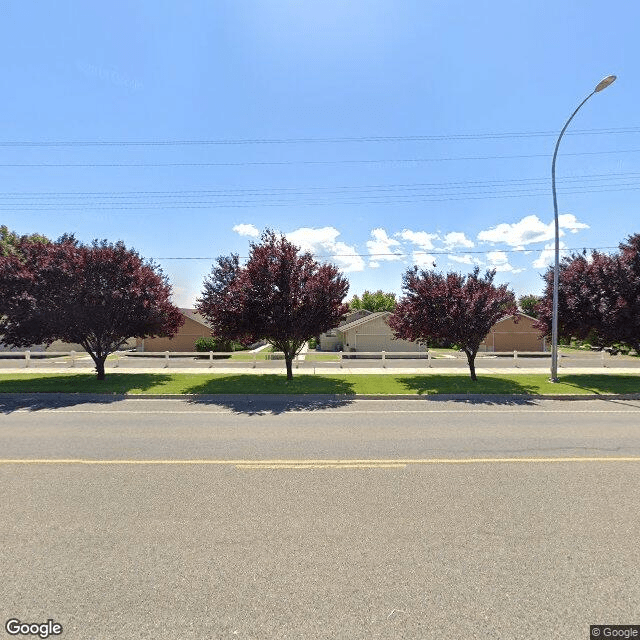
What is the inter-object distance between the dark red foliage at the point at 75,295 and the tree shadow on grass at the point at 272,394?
15.1 feet

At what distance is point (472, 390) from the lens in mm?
13438

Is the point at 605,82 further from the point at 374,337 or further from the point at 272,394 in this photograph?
the point at 374,337

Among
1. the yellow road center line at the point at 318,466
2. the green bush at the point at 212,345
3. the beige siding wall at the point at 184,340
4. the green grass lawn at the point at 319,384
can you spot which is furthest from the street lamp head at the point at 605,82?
the beige siding wall at the point at 184,340

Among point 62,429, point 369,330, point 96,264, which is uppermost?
point 96,264

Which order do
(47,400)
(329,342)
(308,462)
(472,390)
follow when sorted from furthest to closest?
(329,342) → (472,390) → (47,400) → (308,462)

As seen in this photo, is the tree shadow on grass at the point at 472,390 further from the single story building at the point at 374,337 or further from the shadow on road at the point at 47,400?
the single story building at the point at 374,337

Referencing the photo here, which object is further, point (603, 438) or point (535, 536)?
point (603, 438)

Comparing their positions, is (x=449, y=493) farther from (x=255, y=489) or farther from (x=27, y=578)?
(x=27, y=578)

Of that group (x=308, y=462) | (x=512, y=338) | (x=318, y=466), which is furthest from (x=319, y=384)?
(x=512, y=338)

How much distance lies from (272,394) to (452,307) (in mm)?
8286

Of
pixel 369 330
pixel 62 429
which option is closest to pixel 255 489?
pixel 62 429

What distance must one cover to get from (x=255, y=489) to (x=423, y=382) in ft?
37.6

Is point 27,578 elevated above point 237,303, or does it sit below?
below

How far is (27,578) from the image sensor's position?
3133 millimetres
